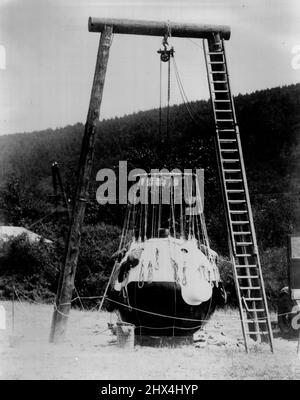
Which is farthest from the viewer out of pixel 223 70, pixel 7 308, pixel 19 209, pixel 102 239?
pixel 19 209

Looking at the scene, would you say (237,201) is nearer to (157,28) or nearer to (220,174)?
(220,174)

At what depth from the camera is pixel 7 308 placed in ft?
65.5

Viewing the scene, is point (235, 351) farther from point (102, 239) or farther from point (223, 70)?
point (102, 239)

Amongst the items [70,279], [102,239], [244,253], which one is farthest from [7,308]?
[244,253]

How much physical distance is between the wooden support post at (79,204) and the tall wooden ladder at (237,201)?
2219 mm

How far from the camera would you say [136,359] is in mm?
10297

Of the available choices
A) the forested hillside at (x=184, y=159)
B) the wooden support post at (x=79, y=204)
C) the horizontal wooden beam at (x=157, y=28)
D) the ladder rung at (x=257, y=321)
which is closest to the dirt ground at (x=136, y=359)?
the ladder rung at (x=257, y=321)

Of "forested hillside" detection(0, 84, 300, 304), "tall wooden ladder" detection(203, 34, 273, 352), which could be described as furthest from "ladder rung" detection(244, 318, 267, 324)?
"forested hillside" detection(0, 84, 300, 304)

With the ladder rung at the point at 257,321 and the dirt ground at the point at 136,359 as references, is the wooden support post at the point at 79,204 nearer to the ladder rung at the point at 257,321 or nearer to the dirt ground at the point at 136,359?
the dirt ground at the point at 136,359

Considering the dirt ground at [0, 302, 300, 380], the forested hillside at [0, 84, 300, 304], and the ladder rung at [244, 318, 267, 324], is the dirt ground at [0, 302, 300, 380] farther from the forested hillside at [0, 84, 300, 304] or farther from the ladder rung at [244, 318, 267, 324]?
the forested hillside at [0, 84, 300, 304]

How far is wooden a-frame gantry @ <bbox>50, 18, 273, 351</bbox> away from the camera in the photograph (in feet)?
38.7

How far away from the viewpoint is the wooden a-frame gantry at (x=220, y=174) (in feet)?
38.7
